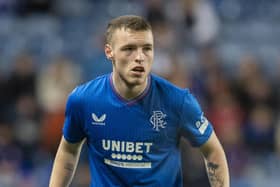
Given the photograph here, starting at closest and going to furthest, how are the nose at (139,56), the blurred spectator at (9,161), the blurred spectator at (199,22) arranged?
the nose at (139,56) → the blurred spectator at (9,161) → the blurred spectator at (199,22)

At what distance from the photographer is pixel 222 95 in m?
10.2

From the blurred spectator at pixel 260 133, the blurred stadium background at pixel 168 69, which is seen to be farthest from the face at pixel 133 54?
the blurred spectator at pixel 260 133

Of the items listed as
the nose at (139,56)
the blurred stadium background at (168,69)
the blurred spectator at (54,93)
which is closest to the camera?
the nose at (139,56)

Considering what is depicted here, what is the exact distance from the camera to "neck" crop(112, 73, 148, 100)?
214 inches

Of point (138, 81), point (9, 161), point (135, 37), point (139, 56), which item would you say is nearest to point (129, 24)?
point (135, 37)

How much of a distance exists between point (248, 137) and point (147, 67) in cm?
504

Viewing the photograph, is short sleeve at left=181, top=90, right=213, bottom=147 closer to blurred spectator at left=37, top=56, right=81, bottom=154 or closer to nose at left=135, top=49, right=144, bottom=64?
nose at left=135, top=49, right=144, bottom=64

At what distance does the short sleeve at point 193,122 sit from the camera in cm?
536

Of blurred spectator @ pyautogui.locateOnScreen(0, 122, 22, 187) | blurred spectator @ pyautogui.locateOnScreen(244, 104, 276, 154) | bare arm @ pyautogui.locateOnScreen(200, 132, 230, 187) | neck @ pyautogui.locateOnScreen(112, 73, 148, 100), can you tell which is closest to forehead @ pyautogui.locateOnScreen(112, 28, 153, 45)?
neck @ pyautogui.locateOnScreen(112, 73, 148, 100)

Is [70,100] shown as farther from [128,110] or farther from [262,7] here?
[262,7]

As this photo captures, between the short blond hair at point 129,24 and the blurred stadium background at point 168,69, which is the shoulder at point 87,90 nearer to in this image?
the short blond hair at point 129,24

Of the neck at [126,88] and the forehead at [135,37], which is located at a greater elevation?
the forehead at [135,37]

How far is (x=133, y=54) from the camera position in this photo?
17.3ft

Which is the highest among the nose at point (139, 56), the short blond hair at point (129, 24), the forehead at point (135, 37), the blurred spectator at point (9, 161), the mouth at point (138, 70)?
the short blond hair at point (129, 24)
